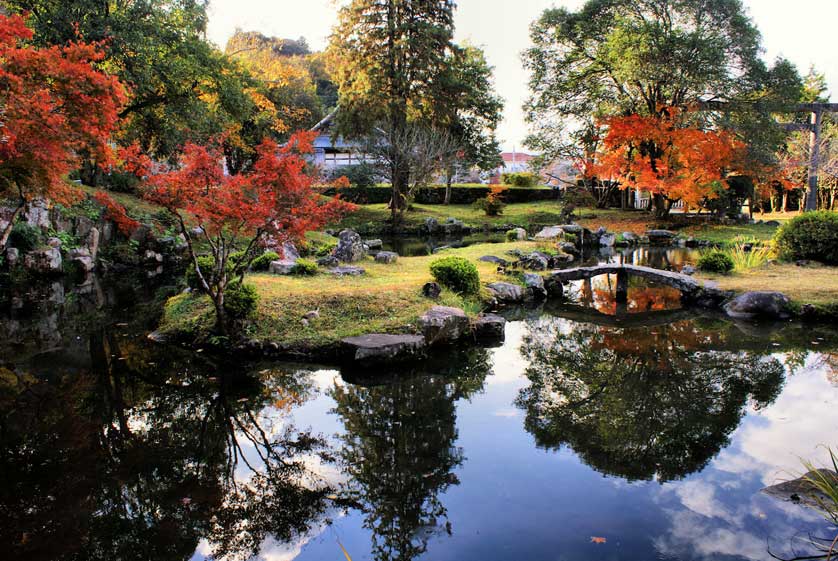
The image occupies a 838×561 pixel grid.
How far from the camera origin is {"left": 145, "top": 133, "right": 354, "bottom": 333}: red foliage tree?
7.10m

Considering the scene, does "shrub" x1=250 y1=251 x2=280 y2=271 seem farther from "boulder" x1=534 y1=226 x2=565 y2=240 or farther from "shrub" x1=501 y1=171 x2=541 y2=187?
"shrub" x1=501 y1=171 x2=541 y2=187

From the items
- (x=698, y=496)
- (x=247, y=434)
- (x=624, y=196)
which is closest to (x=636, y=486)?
(x=698, y=496)

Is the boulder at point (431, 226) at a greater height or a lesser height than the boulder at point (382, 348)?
greater

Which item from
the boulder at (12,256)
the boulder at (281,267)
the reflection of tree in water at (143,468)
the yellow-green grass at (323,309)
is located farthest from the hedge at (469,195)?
the reflection of tree in water at (143,468)

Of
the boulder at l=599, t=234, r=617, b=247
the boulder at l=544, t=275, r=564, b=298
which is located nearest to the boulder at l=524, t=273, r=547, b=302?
the boulder at l=544, t=275, r=564, b=298

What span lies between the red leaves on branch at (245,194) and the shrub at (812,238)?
493 inches

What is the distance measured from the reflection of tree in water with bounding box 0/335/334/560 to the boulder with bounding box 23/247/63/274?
328 inches

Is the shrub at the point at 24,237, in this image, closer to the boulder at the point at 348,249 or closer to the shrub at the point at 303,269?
the shrub at the point at 303,269

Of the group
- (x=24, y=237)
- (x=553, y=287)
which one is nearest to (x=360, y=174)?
(x=24, y=237)

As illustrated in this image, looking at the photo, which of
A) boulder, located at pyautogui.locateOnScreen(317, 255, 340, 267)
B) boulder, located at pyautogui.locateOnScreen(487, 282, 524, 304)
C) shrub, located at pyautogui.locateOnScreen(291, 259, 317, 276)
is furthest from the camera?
boulder, located at pyautogui.locateOnScreen(317, 255, 340, 267)

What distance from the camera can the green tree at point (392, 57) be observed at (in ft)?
84.3

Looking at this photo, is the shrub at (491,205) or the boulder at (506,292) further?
the shrub at (491,205)

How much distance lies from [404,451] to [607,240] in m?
18.8

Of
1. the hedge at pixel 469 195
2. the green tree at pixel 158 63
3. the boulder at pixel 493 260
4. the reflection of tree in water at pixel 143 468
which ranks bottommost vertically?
the reflection of tree in water at pixel 143 468
